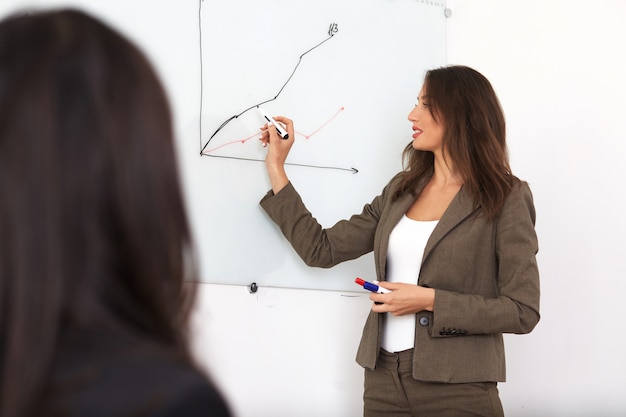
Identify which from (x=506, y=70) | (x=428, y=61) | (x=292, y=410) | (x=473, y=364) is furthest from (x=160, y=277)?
(x=506, y=70)

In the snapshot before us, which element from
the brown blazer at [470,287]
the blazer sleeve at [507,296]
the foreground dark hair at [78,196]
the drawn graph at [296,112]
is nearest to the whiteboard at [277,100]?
the drawn graph at [296,112]

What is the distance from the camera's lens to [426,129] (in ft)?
6.93

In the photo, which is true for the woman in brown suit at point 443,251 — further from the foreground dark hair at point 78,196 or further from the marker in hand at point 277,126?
the foreground dark hair at point 78,196

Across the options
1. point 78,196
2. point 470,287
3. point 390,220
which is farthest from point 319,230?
point 78,196

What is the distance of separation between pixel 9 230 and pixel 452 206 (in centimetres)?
151

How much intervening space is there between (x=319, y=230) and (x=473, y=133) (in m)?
0.49

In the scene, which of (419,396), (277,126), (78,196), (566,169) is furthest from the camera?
(566,169)

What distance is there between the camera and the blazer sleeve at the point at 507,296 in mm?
1883

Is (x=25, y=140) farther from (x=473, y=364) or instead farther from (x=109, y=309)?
(x=473, y=364)

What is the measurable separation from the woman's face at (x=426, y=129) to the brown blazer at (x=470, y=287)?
0.50ft

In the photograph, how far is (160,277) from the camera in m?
0.66

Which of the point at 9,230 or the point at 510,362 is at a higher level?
the point at 9,230

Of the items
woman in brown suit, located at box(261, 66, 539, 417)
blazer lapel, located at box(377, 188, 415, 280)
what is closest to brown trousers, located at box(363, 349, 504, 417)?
woman in brown suit, located at box(261, 66, 539, 417)

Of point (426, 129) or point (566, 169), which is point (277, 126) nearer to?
point (426, 129)
